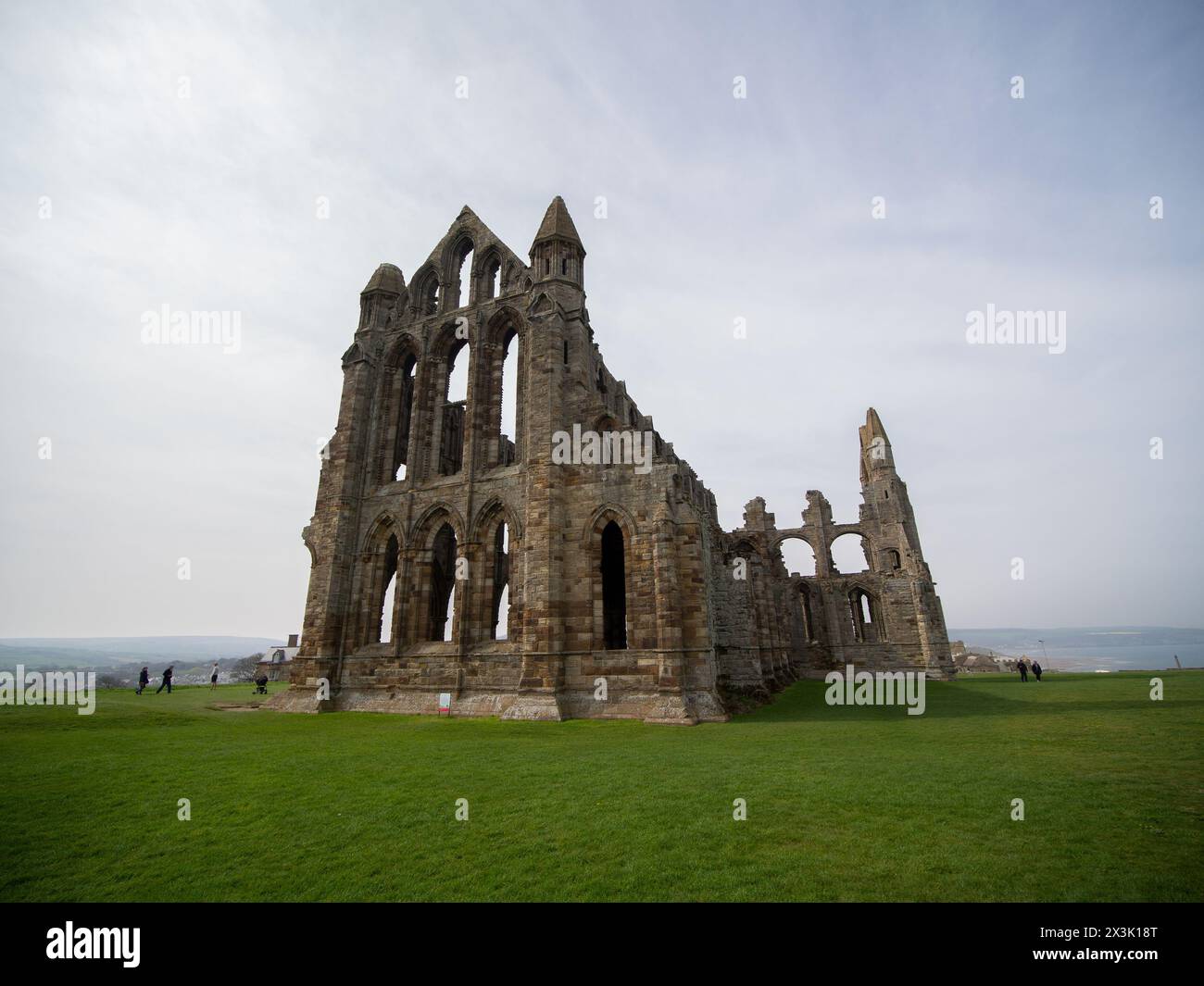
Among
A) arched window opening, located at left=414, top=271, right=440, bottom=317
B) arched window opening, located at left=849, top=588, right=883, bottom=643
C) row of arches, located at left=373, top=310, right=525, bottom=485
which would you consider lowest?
arched window opening, located at left=849, top=588, right=883, bottom=643

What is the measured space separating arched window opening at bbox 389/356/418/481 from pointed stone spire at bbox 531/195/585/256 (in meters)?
8.59

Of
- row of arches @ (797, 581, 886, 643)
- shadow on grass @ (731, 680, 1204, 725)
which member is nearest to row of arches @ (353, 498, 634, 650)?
shadow on grass @ (731, 680, 1204, 725)

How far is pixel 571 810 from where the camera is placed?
6871 mm

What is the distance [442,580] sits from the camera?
26.2m

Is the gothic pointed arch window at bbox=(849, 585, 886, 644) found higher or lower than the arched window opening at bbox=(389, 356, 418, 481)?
lower

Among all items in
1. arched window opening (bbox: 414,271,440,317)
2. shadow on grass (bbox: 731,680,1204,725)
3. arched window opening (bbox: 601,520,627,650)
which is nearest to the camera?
shadow on grass (bbox: 731,680,1204,725)

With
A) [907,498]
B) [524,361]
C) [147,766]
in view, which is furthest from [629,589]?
[907,498]

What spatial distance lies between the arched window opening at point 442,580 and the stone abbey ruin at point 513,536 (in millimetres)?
132

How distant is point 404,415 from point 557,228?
11609 millimetres

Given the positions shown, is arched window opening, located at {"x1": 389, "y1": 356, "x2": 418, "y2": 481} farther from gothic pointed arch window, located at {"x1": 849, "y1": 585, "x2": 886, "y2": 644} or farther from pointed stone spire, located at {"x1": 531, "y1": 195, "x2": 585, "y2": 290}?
gothic pointed arch window, located at {"x1": 849, "y1": 585, "x2": 886, "y2": 644}

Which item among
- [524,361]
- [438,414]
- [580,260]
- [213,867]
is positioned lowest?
[213,867]

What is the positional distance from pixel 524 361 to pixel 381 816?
732 inches

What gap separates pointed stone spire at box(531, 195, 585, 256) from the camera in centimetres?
2306
